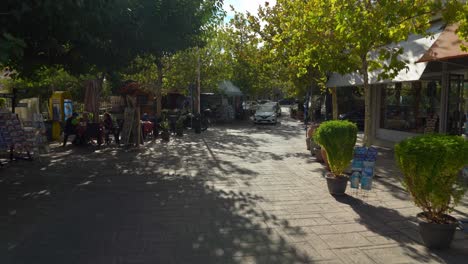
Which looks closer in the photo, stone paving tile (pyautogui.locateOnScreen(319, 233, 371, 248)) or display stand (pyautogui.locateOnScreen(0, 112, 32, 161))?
stone paving tile (pyautogui.locateOnScreen(319, 233, 371, 248))

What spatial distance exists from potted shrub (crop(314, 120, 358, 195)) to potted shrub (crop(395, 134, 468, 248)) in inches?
91.0

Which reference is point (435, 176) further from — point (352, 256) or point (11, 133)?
point (11, 133)

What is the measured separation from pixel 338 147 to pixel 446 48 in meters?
4.14

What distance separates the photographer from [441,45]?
9.31 m

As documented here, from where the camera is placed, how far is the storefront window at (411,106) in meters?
12.4

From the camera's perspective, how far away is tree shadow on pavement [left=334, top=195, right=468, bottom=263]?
14.8ft

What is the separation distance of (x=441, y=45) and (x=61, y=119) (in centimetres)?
1542

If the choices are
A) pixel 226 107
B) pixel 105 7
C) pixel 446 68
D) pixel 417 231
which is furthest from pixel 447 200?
pixel 226 107

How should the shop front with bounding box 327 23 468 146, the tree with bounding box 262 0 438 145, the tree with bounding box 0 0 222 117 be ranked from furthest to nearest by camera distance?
the shop front with bounding box 327 23 468 146 < the tree with bounding box 262 0 438 145 < the tree with bounding box 0 0 222 117

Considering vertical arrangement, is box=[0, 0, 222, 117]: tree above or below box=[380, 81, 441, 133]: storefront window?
above

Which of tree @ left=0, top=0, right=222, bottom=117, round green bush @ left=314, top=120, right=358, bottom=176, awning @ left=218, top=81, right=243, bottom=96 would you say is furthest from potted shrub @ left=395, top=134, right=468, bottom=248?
awning @ left=218, top=81, right=243, bottom=96

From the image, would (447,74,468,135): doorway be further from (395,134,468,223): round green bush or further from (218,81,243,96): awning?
(218,81,243,96): awning

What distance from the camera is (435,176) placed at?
4449 mm

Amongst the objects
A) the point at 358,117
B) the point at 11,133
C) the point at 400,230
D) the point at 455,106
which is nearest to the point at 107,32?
the point at 11,133
